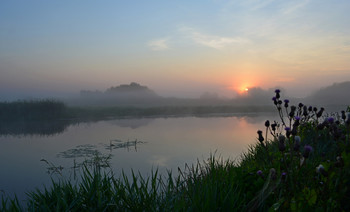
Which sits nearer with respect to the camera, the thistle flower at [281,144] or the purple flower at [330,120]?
the thistle flower at [281,144]

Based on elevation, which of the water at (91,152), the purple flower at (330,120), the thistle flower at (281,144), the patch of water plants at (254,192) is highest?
the purple flower at (330,120)

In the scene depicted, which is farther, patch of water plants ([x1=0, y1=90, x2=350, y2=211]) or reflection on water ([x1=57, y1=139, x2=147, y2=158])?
reflection on water ([x1=57, y1=139, x2=147, y2=158])

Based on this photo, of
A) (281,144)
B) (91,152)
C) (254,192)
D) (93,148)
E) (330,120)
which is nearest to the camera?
(281,144)

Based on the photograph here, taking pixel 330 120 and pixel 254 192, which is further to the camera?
pixel 254 192

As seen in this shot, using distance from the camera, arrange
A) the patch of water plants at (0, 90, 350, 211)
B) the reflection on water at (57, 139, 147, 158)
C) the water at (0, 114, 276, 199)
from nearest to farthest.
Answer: the patch of water plants at (0, 90, 350, 211) < the water at (0, 114, 276, 199) < the reflection on water at (57, 139, 147, 158)

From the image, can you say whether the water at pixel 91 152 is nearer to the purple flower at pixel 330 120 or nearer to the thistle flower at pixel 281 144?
the purple flower at pixel 330 120

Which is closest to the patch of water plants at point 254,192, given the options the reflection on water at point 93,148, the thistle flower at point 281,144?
the thistle flower at point 281,144

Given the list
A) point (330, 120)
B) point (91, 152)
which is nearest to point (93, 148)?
point (91, 152)

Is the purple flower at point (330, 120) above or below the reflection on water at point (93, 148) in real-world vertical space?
above

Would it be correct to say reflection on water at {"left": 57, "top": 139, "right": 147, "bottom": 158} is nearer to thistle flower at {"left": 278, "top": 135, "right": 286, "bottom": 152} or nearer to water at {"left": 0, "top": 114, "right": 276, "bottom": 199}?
water at {"left": 0, "top": 114, "right": 276, "bottom": 199}

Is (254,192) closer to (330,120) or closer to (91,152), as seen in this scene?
(330,120)

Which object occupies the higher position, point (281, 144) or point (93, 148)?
point (281, 144)

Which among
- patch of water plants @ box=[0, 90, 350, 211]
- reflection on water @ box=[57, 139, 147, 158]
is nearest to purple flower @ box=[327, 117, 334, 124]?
patch of water plants @ box=[0, 90, 350, 211]

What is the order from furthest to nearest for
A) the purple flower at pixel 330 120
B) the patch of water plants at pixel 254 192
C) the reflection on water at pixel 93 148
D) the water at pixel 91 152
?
the reflection on water at pixel 93 148, the water at pixel 91 152, the purple flower at pixel 330 120, the patch of water plants at pixel 254 192
